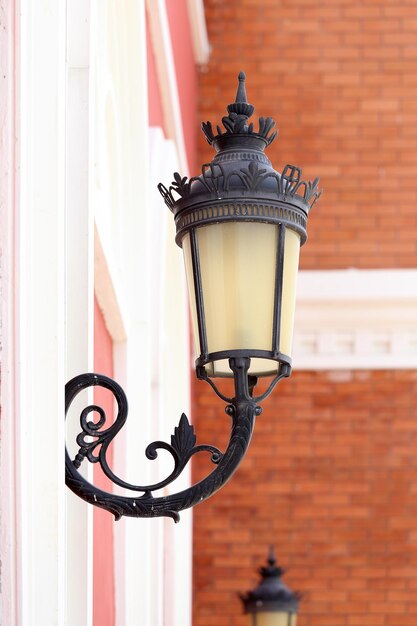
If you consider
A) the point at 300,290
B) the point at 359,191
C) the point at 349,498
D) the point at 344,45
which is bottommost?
the point at 349,498

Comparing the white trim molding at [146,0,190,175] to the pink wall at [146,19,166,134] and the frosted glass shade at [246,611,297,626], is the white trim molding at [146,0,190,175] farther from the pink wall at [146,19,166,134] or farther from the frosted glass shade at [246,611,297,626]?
the frosted glass shade at [246,611,297,626]

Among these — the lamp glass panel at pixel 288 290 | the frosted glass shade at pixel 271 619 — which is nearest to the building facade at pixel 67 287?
the lamp glass panel at pixel 288 290

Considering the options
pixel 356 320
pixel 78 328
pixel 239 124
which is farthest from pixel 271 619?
pixel 239 124

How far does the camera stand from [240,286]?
2566 mm

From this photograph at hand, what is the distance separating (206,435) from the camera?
8859 millimetres

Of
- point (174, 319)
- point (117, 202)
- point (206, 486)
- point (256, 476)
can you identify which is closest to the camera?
point (206, 486)

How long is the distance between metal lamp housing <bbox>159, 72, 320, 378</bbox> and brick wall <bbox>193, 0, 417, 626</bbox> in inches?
240

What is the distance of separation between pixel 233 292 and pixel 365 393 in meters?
6.48

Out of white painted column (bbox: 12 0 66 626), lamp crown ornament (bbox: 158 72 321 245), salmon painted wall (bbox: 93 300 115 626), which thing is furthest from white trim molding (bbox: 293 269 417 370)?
white painted column (bbox: 12 0 66 626)

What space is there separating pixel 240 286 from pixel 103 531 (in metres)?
1.74

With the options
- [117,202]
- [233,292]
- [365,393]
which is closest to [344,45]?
[365,393]

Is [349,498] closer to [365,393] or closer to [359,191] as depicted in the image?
[365,393]

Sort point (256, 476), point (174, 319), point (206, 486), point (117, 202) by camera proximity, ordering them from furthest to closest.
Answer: point (256, 476) < point (174, 319) < point (117, 202) < point (206, 486)

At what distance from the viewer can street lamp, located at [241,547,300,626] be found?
7.57 metres
